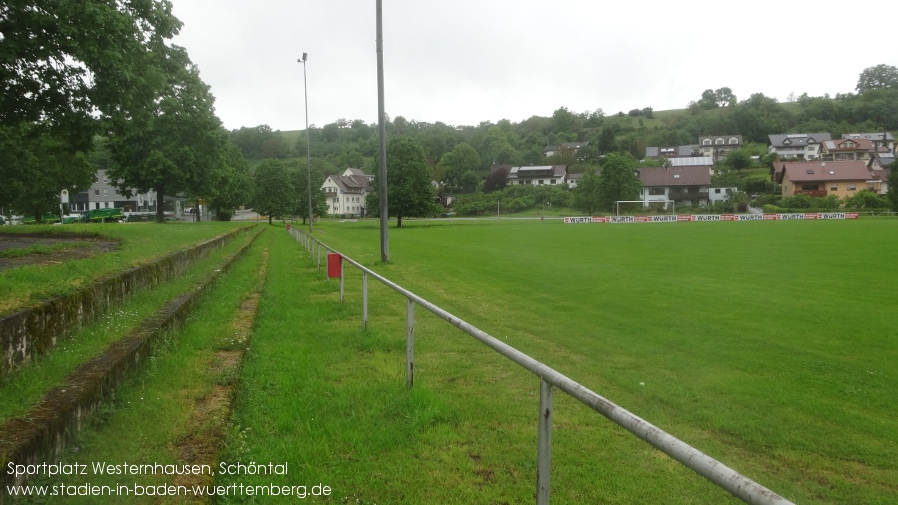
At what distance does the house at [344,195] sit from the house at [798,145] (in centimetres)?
9003

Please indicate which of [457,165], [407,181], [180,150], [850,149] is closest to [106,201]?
[407,181]

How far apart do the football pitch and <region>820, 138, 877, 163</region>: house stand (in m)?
124

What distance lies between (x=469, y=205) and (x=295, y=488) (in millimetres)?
99625

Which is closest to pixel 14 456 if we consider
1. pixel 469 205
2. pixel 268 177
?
pixel 268 177

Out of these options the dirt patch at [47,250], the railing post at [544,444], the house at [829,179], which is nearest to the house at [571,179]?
the house at [829,179]

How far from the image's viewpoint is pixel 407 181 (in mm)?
68688

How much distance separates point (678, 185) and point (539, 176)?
38.8 metres

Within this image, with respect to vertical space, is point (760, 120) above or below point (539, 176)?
above

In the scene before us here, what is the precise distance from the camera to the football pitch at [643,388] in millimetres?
3955

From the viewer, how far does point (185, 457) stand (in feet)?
12.4

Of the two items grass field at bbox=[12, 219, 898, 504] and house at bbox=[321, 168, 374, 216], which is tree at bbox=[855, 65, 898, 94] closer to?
house at bbox=[321, 168, 374, 216]

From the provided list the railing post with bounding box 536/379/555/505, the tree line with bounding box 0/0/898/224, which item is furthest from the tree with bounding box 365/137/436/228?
the railing post with bounding box 536/379/555/505

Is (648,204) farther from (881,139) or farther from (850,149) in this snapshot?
(881,139)

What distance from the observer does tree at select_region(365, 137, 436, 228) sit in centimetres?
6869
